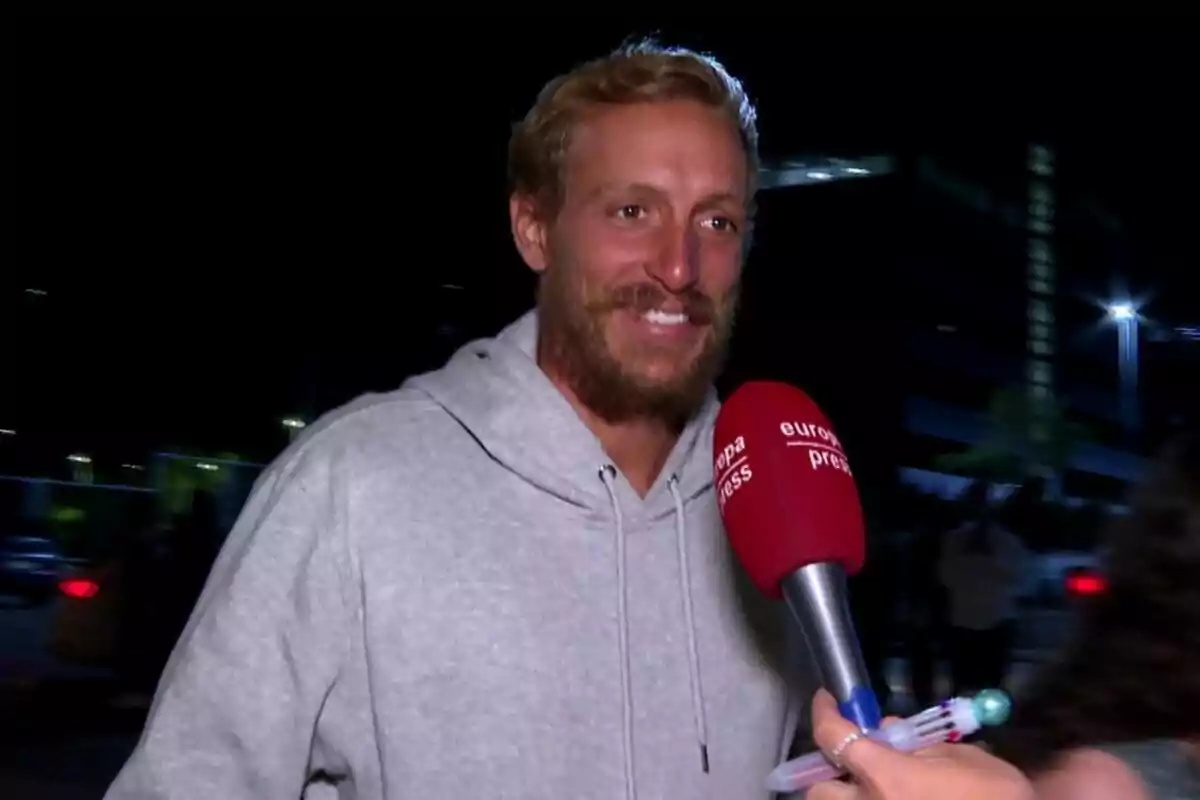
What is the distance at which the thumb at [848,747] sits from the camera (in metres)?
0.75

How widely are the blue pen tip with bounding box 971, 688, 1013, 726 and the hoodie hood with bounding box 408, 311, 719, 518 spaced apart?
1.78 feet

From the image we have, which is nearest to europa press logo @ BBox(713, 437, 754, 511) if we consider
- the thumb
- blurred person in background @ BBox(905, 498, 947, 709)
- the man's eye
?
the thumb

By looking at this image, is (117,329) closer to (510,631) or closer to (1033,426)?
(510,631)

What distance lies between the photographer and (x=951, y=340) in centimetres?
2983

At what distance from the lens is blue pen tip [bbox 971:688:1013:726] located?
0.76 meters

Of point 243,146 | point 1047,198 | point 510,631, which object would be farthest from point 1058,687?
point 1047,198

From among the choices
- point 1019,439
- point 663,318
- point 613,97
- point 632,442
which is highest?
point 1019,439

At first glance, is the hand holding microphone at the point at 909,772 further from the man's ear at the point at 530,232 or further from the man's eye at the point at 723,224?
the man's ear at the point at 530,232

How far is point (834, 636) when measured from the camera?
32.6 inches

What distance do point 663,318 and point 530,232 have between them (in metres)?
0.23

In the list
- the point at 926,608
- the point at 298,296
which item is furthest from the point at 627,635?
the point at 298,296

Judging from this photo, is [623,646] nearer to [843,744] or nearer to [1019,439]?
[843,744]

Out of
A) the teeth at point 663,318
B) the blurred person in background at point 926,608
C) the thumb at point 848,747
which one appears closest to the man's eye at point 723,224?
the teeth at point 663,318

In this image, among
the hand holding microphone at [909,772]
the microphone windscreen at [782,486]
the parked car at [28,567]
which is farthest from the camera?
the parked car at [28,567]
